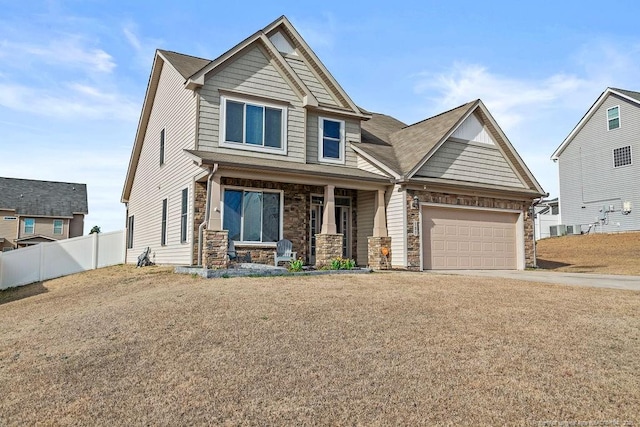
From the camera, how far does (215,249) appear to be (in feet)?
41.5

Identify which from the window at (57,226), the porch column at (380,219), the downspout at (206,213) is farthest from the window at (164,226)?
the window at (57,226)

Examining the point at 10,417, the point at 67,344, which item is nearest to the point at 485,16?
the point at 67,344

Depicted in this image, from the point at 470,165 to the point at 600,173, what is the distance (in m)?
16.6

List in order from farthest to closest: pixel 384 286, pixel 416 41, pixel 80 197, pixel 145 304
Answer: pixel 80 197 → pixel 416 41 → pixel 384 286 → pixel 145 304

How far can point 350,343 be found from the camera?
243 inches

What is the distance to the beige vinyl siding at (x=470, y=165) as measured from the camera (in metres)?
16.8

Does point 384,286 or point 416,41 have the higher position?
point 416,41

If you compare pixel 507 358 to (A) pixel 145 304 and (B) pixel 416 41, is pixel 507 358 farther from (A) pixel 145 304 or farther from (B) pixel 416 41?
(B) pixel 416 41

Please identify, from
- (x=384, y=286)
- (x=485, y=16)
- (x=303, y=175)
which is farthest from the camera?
(x=303, y=175)

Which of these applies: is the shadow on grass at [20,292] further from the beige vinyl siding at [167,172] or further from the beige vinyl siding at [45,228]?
the beige vinyl siding at [45,228]

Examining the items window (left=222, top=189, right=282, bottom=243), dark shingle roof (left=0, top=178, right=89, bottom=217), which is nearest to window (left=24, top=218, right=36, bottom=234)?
dark shingle roof (left=0, top=178, right=89, bottom=217)

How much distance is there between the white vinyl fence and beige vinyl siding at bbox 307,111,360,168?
11.6 m

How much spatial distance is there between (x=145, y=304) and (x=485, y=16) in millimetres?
9584

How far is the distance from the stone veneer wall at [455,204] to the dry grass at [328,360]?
5994 mm
